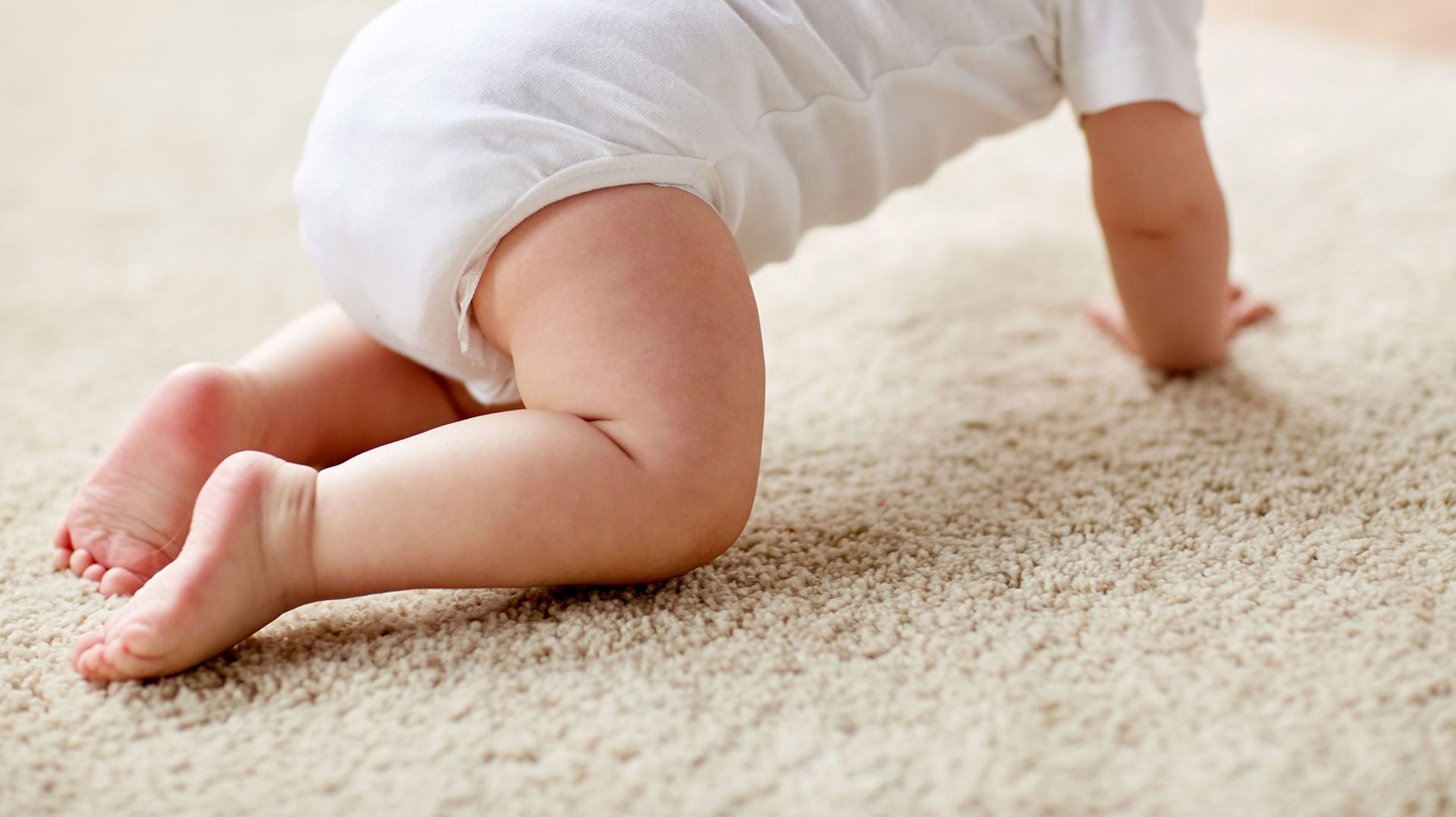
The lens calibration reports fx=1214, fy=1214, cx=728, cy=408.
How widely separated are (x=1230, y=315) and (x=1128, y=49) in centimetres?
31

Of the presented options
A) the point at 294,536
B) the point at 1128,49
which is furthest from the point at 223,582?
the point at 1128,49

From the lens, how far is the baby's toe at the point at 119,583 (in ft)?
2.17

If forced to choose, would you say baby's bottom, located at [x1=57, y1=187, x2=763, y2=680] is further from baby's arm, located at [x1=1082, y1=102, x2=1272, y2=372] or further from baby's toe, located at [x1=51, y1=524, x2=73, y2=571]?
baby's arm, located at [x1=1082, y1=102, x2=1272, y2=372]

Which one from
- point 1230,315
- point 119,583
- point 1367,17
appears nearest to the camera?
point 119,583

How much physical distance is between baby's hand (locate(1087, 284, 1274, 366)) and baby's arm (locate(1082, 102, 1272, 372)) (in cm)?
3

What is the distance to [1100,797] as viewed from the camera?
48 centimetres

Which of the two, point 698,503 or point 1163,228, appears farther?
point 1163,228

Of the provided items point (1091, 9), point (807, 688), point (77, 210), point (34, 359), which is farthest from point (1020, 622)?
point (77, 210)

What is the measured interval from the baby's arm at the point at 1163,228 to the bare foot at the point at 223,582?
53 cm

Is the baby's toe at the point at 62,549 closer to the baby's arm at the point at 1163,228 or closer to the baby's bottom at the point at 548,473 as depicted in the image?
the baby's bottom at the point at 548,473

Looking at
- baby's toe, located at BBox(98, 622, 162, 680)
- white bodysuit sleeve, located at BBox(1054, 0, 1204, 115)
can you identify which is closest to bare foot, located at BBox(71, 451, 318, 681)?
baby's toe, located at BBox(98, 622, 162, 680)

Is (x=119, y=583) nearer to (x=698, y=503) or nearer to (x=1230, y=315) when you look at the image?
(x=698, y=503)

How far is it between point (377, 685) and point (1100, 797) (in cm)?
32

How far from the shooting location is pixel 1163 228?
815 mm
